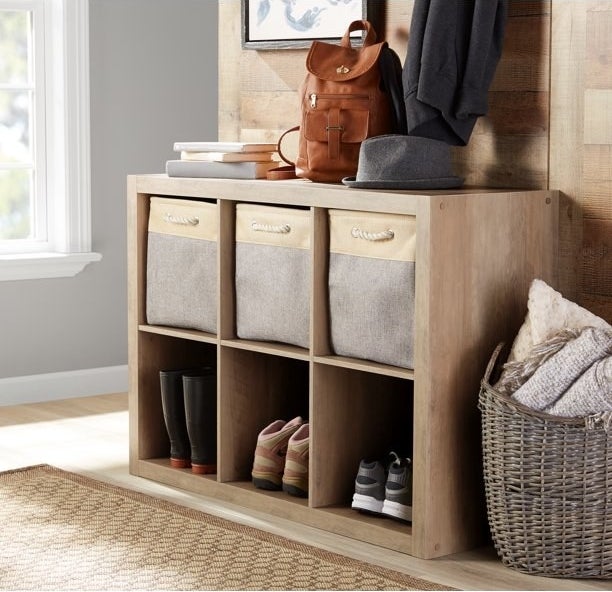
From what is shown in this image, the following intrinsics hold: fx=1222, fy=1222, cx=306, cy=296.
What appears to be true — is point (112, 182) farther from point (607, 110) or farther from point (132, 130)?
point (607, 110)

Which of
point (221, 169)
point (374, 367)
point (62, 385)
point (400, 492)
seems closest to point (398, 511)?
point (400, 492)

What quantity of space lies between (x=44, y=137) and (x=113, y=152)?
0.89 ft

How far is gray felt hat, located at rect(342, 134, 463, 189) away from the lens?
2.85m

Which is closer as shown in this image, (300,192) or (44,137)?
(300,192)

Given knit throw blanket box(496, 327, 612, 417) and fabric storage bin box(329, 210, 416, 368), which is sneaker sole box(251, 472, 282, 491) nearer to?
fabric storage bin box(329, 210, 416, 368)

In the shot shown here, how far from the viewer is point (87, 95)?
4.56 metres

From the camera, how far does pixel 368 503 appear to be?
9.54ft

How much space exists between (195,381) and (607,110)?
1.28m

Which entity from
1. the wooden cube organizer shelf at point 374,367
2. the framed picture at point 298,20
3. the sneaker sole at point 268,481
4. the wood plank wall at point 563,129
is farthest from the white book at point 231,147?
the sneaker sole at point 268,481

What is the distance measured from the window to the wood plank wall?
6.15ft

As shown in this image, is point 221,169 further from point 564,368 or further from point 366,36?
point 564,368

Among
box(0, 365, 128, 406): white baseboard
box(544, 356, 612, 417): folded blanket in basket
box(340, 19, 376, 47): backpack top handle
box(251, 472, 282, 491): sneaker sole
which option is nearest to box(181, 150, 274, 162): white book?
box(340, 19, 376, 47): backpack top handle

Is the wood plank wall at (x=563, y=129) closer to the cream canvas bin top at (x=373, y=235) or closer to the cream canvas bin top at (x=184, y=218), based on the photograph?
the cream canvas bin top at (x=373, y=235)

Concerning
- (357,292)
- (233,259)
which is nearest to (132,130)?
(233,259)
